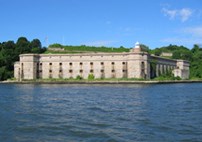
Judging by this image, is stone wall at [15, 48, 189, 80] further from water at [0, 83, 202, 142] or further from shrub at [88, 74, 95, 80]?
water at [0, 83, 202, 142]

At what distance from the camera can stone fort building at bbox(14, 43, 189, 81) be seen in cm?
8444

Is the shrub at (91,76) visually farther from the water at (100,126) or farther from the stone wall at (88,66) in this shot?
the water at (100,126)

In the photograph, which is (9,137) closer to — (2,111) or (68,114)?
(68,114)

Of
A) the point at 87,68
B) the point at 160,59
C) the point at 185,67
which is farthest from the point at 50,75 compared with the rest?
the point at 185,67

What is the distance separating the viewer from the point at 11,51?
108 m

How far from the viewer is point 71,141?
49.8 feet

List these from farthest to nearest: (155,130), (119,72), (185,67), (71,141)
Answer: (185,67) → (119,72) → (155,130) → (71,141)

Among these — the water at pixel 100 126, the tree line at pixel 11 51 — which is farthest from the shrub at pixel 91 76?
the water at pixel 100 126

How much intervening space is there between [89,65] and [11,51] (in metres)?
29.2

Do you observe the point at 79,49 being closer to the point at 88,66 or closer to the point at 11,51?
the point at 11,51

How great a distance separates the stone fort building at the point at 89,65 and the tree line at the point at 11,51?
7186 millimetres

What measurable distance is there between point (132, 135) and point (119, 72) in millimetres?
70974

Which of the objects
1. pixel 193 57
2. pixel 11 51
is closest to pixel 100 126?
pixel 11 51

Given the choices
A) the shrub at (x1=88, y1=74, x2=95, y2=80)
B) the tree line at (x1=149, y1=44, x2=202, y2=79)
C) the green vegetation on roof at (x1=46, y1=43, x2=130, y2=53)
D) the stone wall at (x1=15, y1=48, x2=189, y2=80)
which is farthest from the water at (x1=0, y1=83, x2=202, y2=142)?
the green vegetation on roof at (x1=46, y1=43, x2=130, y2=53)
